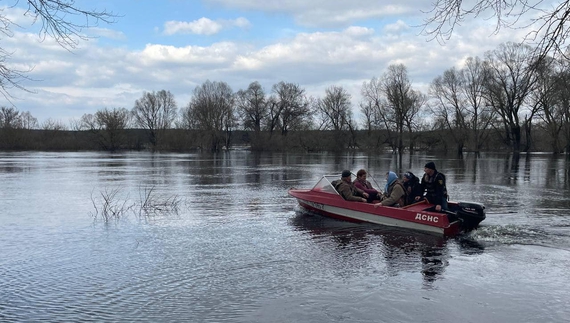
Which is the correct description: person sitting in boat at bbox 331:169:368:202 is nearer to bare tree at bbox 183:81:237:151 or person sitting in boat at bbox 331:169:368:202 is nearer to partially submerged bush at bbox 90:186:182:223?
partially submerged bush at bbox 90:186:182:223

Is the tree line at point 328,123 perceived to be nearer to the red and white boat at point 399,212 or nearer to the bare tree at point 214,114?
the bare tree at point 214,114

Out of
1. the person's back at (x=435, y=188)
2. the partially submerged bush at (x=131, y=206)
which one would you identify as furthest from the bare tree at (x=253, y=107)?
the person's back at (x=435, y=188)

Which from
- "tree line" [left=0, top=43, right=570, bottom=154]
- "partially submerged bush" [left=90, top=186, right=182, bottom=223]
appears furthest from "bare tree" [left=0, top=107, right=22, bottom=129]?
"partially submerged bush" [left=90, top=186, right=182, bottom=223]

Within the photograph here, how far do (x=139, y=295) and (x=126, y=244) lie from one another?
355 centimetres

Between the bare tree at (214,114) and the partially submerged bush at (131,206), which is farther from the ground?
the bare tree at (214,114)

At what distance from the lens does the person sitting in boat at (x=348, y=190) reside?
13119 mm

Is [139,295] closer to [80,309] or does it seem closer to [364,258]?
[80,309]

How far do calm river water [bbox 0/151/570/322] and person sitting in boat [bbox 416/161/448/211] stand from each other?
95cm

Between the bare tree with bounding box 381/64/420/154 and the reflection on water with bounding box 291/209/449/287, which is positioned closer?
the reflection on water with bounding box 291/209/449/287

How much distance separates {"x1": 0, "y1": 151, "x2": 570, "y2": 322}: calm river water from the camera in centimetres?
669

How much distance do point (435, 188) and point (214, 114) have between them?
74369mm

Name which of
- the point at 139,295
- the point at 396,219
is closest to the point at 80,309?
the point at 139,295

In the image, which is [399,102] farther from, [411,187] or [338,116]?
[411,187]

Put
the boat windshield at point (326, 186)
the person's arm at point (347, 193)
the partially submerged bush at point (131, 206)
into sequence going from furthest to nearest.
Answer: the partially submerged bush at point (131, 206) → the boat windshield at point (326, 186) → the person's arm at point (347, 193)
